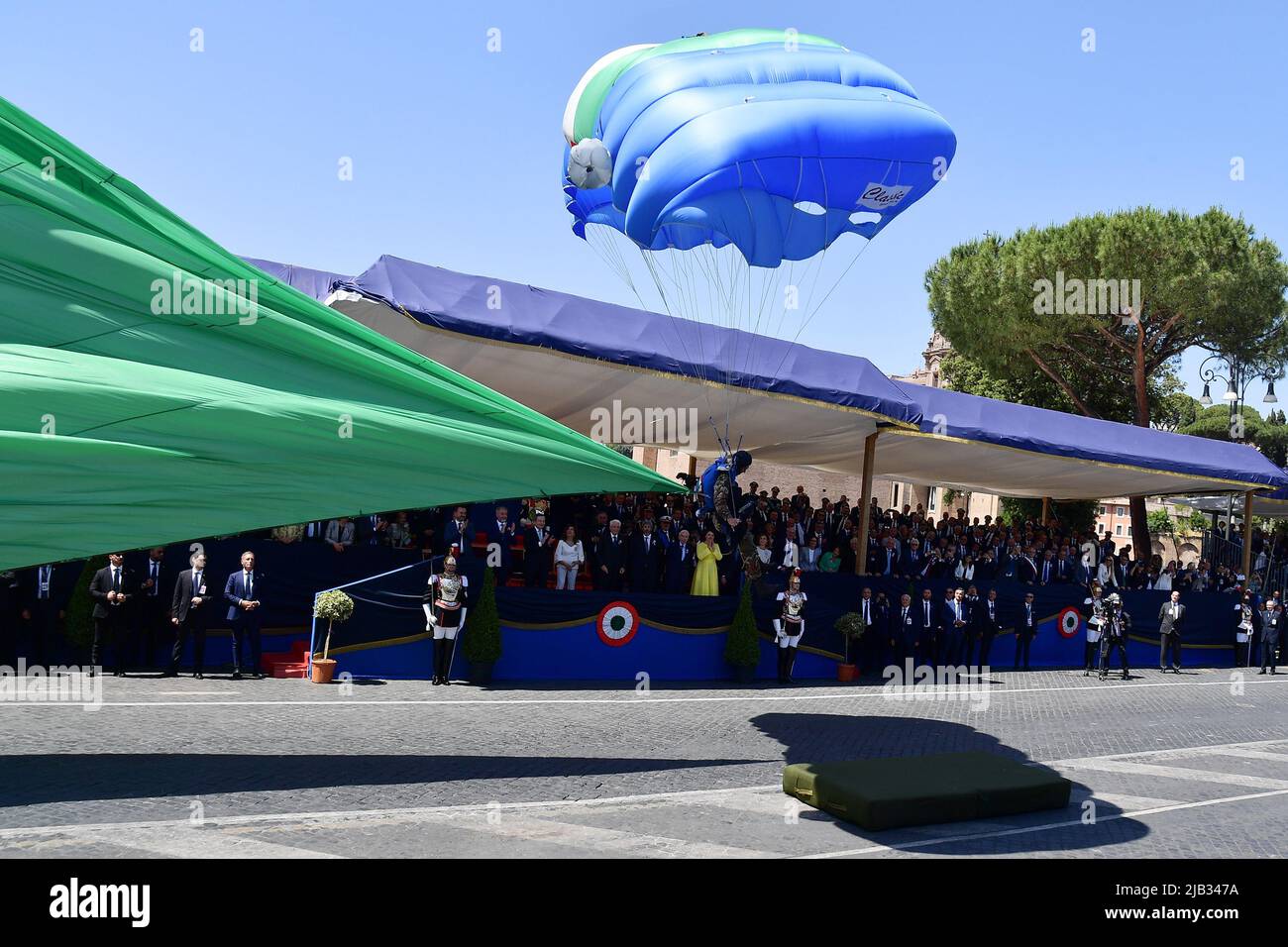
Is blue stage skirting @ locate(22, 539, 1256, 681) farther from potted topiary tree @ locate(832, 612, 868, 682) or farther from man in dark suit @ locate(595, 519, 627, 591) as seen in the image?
man in dark suit @ locate(595, 519, 627, 591)

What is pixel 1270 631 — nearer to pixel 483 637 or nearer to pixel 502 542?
pixel 502 542

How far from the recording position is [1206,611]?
27953 millimetres

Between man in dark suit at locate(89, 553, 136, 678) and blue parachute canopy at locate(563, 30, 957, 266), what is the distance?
29.4 ft

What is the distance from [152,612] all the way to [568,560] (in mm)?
6966

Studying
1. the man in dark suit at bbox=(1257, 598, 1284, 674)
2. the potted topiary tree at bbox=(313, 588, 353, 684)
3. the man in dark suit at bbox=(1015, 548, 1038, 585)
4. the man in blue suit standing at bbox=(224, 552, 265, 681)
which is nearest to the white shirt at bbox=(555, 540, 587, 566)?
the potted topiary tree at bbox=(313, 588, 353, 684)

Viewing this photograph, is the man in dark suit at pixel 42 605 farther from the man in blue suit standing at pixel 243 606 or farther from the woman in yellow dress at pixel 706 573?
the woman in yellow dress at pixel 706 573

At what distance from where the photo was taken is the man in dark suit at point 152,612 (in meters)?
15.5

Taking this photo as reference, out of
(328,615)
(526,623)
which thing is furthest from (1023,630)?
(328,615)

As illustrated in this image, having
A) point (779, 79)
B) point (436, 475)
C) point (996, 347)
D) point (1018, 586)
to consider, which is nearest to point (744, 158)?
point (779, 79)

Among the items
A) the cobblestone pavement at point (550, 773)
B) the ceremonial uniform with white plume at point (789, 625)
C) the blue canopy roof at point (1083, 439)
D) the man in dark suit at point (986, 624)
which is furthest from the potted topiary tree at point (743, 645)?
the blue canopy roof at point (1083, 439)

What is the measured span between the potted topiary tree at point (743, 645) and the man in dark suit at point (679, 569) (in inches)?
46.7

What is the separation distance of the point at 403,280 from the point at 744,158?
21.6 ft

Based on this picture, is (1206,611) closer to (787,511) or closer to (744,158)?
(787,511)

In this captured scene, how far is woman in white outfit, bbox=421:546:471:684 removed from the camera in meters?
16.3
